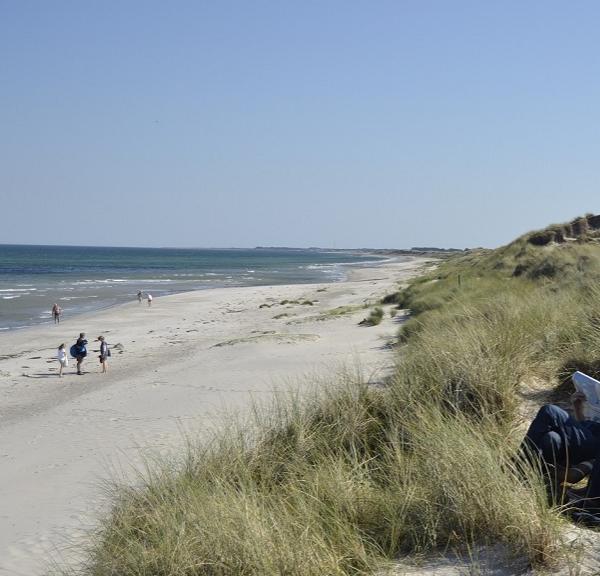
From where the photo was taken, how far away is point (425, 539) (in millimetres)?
3641

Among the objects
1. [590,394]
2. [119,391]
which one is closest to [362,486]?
[590,394]

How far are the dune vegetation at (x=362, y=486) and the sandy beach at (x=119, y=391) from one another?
91cm

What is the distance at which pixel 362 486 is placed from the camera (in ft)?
14.4

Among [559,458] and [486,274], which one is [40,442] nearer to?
[559,458]

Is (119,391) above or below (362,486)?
below

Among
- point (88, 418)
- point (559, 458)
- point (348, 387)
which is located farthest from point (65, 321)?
point (559, 458)

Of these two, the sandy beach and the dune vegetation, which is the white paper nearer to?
the dune vegetation

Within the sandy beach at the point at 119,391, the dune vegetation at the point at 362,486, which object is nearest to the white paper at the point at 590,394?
the dune vegetation at the point at 362,486

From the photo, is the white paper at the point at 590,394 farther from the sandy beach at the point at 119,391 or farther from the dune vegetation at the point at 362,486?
the sandy beach at the point at 119,391

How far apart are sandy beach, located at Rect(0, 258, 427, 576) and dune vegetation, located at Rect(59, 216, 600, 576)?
908 mm

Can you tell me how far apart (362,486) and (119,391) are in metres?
10.5

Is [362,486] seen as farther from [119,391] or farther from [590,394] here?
[119,391]

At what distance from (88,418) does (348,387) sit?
6760 mm

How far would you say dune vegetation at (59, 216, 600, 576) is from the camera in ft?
11.3
